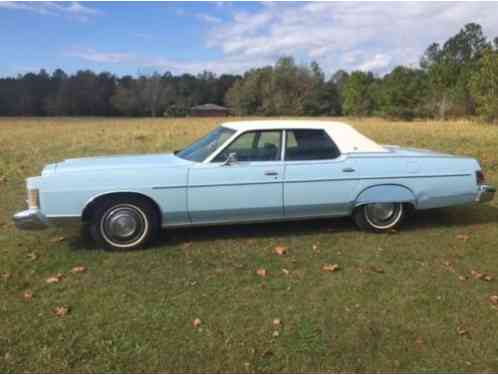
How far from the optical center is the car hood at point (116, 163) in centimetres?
477

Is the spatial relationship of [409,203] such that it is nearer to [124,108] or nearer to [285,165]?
[285,165]

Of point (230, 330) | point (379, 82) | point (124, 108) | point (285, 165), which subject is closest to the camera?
point (230, 330)

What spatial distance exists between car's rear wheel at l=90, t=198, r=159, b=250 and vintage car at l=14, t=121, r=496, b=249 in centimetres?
1

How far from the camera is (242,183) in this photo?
16.2ft

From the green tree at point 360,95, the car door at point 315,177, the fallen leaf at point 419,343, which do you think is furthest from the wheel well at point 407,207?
the green tree at point 360,95

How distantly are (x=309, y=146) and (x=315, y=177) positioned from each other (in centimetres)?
42

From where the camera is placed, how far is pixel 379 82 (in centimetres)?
6500

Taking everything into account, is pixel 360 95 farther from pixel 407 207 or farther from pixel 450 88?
pixel 407 207

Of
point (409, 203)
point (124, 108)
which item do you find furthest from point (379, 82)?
point (409, 203)

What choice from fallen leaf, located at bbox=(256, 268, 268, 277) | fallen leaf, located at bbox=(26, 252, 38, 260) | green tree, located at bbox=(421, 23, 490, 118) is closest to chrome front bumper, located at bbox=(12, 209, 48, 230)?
fallen leaf, located at bbox=(26, 252, 38, 260)

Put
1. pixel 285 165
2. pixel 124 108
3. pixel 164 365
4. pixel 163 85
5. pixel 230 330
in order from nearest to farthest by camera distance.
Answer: pixel 164 365, pixel 230 330, pixel 285 165, pixel 124 108, pixel 163 85

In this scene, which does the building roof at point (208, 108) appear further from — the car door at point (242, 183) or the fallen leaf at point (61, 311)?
the fallen leaf at point (61, 311)

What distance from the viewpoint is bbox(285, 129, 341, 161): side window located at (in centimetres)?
516

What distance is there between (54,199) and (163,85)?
99.0 meters
